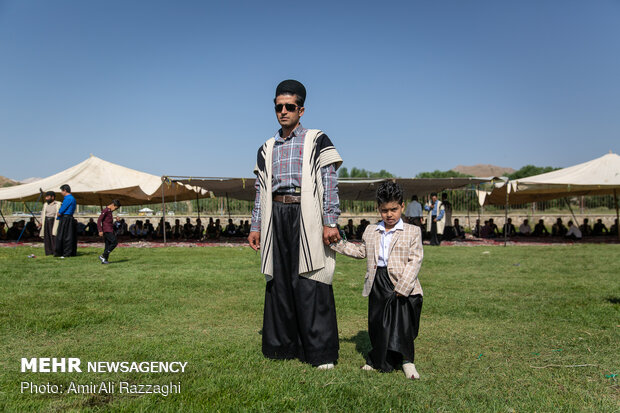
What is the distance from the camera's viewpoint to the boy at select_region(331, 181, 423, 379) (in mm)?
3203

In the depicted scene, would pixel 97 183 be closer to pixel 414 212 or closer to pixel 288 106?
pixel 414 212

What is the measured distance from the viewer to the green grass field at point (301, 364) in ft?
8.74

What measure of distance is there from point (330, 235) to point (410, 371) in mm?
1079

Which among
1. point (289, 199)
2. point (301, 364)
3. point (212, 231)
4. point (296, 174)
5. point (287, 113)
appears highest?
point (287, 113)

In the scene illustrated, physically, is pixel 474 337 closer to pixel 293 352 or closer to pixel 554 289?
pixel 293 352

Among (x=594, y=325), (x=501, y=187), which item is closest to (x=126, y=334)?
(x=594, y=325)

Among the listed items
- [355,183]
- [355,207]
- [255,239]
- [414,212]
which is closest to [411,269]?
[255,239]

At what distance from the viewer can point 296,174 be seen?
11.4 feet

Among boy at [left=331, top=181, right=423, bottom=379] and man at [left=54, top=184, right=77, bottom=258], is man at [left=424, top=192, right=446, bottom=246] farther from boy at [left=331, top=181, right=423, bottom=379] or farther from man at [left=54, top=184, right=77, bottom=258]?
boy at [left=331, top=181, right=423, bottom=379]

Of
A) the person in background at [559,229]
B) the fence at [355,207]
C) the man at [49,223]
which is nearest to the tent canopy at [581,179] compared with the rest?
the person in background at [559,229]

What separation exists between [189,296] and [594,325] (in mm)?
4671

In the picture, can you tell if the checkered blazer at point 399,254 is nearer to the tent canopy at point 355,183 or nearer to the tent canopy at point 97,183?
the tent canopy at point 355,183

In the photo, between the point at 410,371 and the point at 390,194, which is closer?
the point at 410,371

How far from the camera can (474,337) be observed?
166 inches
